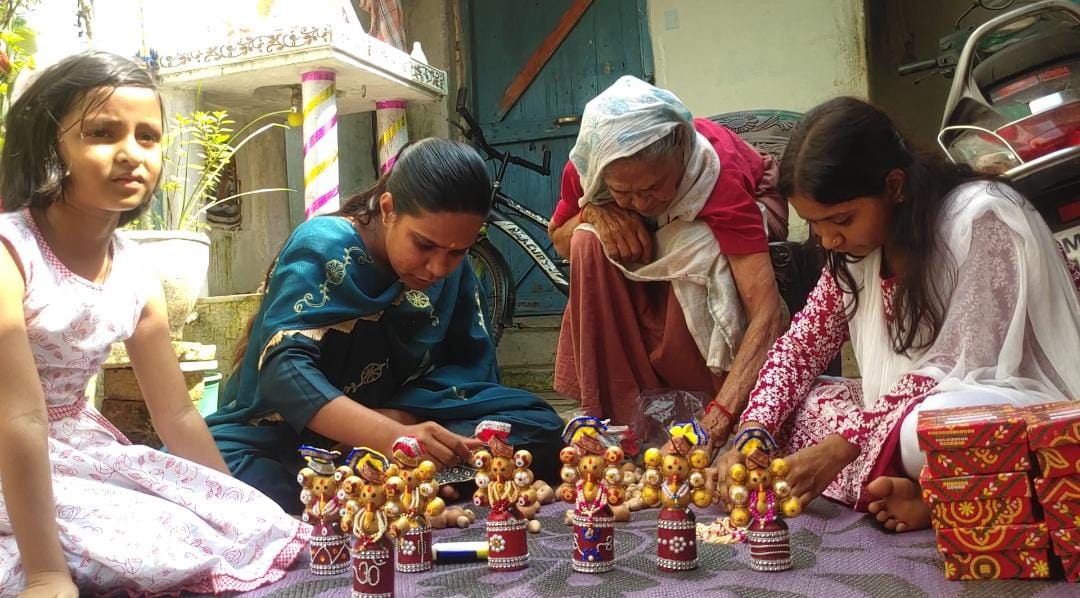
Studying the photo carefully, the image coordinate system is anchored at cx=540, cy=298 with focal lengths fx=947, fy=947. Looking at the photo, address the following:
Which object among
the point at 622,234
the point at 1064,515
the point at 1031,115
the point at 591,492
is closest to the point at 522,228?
the point at 622,234

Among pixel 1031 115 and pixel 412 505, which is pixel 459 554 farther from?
pixel 1031 115

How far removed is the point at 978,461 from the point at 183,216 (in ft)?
11.5

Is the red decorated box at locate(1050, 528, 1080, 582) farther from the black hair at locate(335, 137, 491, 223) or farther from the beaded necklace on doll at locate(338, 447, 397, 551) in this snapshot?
the black hair at locate(335, 137, 491, 223)

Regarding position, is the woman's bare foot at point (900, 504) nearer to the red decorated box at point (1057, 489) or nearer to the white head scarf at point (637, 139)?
the red decorated box at point (1057, 489)

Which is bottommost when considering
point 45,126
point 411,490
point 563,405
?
point 563,405

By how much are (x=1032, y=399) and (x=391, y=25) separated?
4.50m

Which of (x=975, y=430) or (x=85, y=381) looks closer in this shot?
(x=975, y=430)

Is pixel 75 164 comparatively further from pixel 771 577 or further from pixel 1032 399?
pixel 1032 399

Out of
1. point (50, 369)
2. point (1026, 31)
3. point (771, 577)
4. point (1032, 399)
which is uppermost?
point (1026, 31)

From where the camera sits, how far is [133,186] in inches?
70.4

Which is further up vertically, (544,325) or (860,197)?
(860,197)

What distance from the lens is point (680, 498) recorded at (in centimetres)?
177

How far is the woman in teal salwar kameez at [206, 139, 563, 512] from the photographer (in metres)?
2.31

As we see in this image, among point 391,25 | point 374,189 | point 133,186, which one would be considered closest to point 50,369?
point 133,186
